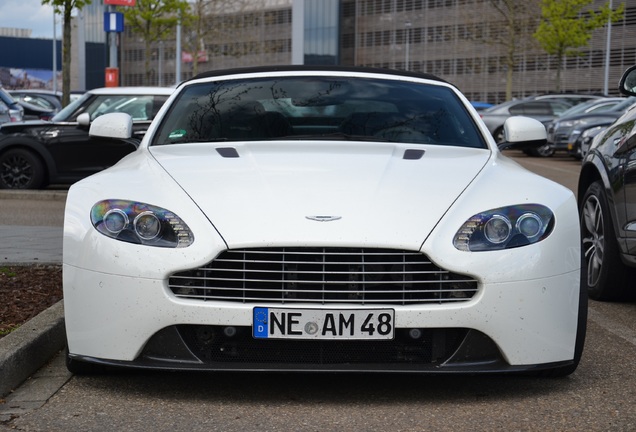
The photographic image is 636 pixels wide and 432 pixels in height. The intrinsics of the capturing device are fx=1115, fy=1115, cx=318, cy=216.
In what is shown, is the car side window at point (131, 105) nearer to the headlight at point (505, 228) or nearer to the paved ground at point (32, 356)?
the paved ground at point (32, 356)

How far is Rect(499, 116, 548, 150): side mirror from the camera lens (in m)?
5.77

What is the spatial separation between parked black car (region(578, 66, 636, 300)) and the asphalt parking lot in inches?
57.8

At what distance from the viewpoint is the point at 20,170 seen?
14.6 metres

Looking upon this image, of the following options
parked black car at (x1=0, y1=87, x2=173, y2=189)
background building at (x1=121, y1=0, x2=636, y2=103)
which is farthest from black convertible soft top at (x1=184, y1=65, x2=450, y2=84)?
background building at (x1=121, y1=0, x2=636, y2=103)

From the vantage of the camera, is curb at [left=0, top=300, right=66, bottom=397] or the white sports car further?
curb at [left=0, top=300, right=66, bottom=397]

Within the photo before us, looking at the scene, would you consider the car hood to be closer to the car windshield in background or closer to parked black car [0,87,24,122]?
the car windshield in background

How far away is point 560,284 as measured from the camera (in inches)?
168

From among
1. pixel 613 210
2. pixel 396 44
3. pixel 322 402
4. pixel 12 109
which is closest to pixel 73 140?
pixel 12 109

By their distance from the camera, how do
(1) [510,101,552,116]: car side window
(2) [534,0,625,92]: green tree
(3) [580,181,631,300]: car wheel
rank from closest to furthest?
1. (3) [580,181,631,300]: car wheel
2. (1) [510,101,552,116]: car side window
3. (2) [534,0,625,92]: green tree

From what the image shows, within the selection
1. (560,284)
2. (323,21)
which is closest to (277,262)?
(560,284)

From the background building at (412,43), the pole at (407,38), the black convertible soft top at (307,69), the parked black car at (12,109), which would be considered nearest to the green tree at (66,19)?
the parked black car at (12,109)

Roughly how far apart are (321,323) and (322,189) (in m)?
0.61

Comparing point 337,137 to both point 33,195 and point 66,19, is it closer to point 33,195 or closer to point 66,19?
point 33,195

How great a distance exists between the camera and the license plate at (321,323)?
4.03 meters
